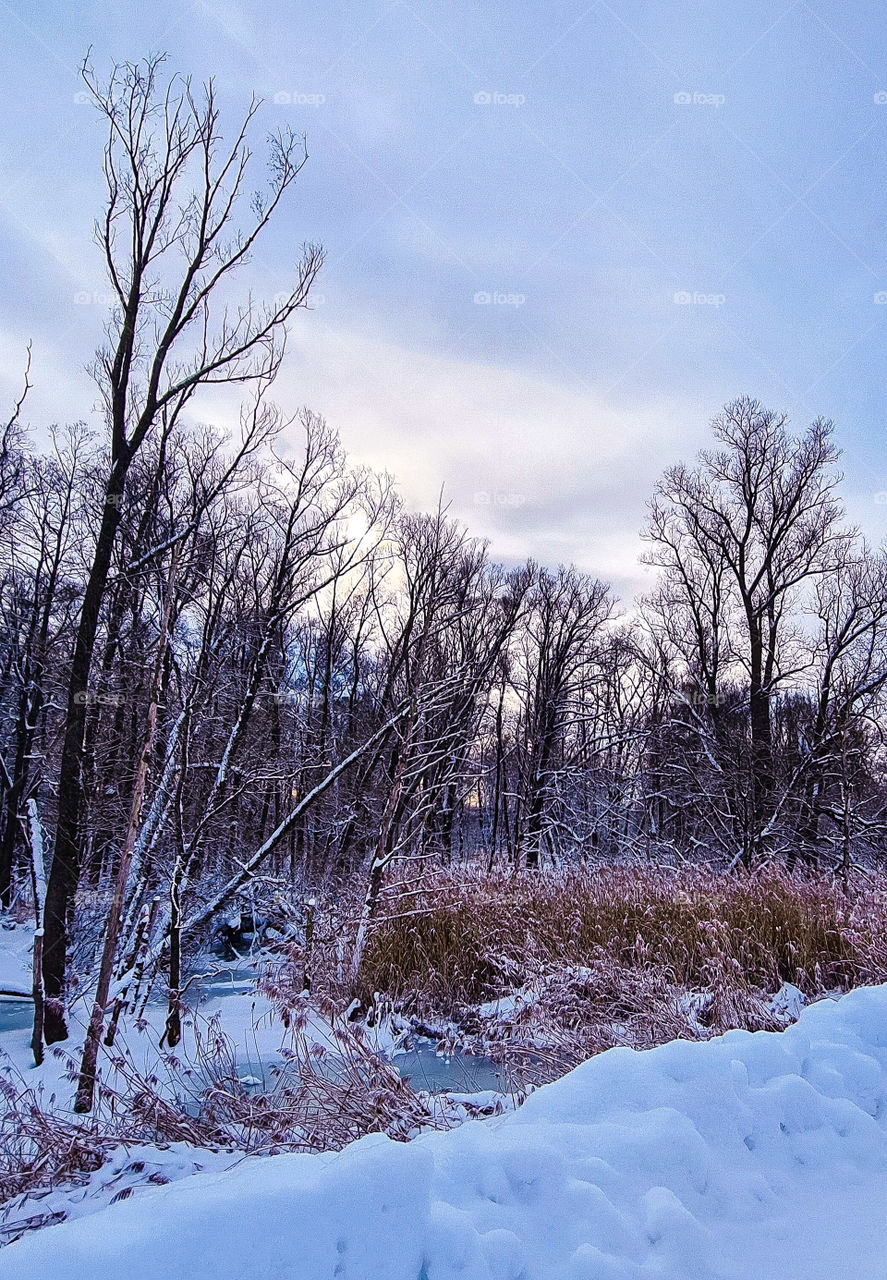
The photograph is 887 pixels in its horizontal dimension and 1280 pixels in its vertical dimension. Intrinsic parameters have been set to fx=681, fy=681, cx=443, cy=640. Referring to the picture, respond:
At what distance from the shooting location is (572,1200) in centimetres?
222

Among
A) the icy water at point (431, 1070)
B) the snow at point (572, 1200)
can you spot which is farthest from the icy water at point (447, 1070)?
the snow at point (572, 1200)

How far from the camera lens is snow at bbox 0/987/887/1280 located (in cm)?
184

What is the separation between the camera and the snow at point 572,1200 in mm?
1842

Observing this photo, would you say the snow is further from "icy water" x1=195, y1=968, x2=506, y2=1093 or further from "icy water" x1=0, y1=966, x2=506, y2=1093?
"icy water" x1=195, y1=968, x2=506, y2=1093

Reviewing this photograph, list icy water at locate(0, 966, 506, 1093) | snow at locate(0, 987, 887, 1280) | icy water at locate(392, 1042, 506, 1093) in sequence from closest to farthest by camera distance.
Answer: snow at locate(0, 987, 887, 1280) < icy water at locate(0, 966, 506, 1093) < icy water at locate(392, 1042, 506, 1093)

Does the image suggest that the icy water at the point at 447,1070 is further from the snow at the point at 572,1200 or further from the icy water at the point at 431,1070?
the snow at the point at 572,1200

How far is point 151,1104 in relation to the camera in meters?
3.59

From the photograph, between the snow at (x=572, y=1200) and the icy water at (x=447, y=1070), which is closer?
the snow at (x=572, y=1200)

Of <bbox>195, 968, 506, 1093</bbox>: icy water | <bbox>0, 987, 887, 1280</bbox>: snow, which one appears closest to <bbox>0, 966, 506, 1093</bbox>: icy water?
<bbox>195, 968, 506, 1093</bbox>: icy water

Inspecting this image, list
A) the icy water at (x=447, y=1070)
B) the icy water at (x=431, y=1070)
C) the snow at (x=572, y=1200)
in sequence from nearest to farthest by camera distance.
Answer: the snow at (x=572, y=1200), the icy water at (x=431, y=1070), the icy water at (x=447, y=1070)

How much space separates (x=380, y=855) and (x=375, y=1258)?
703 cm

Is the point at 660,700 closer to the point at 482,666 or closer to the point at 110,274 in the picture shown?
the point at 482,666

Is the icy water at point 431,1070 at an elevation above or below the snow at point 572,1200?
below

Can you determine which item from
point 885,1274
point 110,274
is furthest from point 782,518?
point 885,1274
